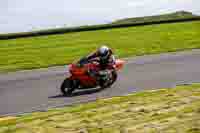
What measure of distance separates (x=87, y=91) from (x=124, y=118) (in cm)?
631

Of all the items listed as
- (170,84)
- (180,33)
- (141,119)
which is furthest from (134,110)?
(180,33)

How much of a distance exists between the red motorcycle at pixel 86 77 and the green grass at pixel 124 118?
3.93 meters

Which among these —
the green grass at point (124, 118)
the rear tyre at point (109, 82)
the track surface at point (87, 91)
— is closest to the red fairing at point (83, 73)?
the rear tyre at point (109, 82)

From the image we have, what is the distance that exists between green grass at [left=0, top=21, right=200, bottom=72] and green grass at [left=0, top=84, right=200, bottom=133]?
13469mm

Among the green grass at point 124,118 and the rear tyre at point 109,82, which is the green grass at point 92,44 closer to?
the rear tyre at point 109,82

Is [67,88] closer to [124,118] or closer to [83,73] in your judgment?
[83,73]

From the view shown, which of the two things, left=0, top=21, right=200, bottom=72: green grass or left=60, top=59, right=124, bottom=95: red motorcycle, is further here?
left=0, top=21, right=200, bottom=72: green grass

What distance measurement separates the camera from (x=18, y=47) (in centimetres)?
3528

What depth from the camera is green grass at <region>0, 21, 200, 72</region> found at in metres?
28.3

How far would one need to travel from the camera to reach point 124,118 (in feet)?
35.4

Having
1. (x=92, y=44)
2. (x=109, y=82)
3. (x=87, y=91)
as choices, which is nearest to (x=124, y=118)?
(x=87, y=91)

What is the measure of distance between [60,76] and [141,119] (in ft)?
36.0

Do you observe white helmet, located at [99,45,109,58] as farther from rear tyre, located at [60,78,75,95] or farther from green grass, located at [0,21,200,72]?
green grass, located at [0,21,200,72]

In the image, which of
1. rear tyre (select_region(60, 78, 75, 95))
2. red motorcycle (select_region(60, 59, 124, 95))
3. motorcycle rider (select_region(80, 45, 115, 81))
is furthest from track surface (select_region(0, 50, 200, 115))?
motorcycle rider (select_region(80, 45, 115, 81))
